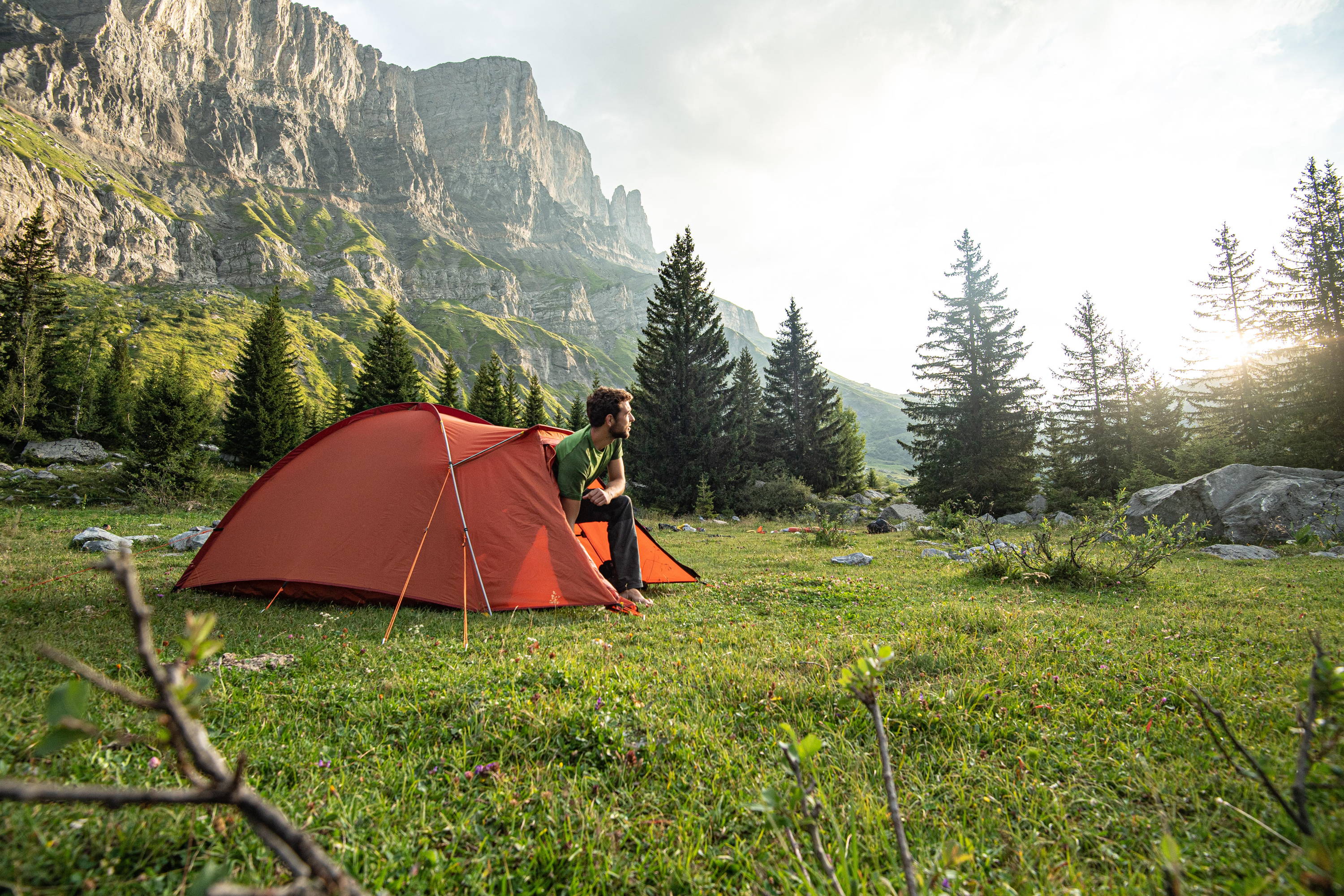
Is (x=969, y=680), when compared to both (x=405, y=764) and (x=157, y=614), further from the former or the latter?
(x=157, y=614)

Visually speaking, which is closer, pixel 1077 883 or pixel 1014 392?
pixel 1077 883

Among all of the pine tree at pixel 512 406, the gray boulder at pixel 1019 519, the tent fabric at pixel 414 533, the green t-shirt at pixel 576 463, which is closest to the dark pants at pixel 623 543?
the green t-shirt at pixel 576 463

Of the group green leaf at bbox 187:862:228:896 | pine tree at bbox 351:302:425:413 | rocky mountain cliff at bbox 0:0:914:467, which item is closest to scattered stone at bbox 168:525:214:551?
green leaf at bbox 187:862:228:896

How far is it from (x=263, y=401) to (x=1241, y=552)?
33026 mm

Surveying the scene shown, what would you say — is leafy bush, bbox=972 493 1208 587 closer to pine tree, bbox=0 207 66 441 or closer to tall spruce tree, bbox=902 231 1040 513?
tall spruce tree, bbox=902 231 1040 513

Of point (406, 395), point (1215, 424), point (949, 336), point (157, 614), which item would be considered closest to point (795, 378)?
point (949, 336)

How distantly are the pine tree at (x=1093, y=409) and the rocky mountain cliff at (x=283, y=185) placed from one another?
200 feet

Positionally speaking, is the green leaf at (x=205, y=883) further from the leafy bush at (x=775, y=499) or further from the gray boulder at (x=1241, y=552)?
the leafy bush at (x=775, y=499)

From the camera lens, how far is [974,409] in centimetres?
2317

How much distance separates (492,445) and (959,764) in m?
4.71

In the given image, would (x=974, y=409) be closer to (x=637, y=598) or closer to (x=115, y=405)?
(x=637, y=598)

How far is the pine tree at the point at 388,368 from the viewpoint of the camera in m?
27.4

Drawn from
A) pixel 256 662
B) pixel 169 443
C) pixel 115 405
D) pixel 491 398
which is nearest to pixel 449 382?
pixel 491 398

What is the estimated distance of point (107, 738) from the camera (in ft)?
7.56
